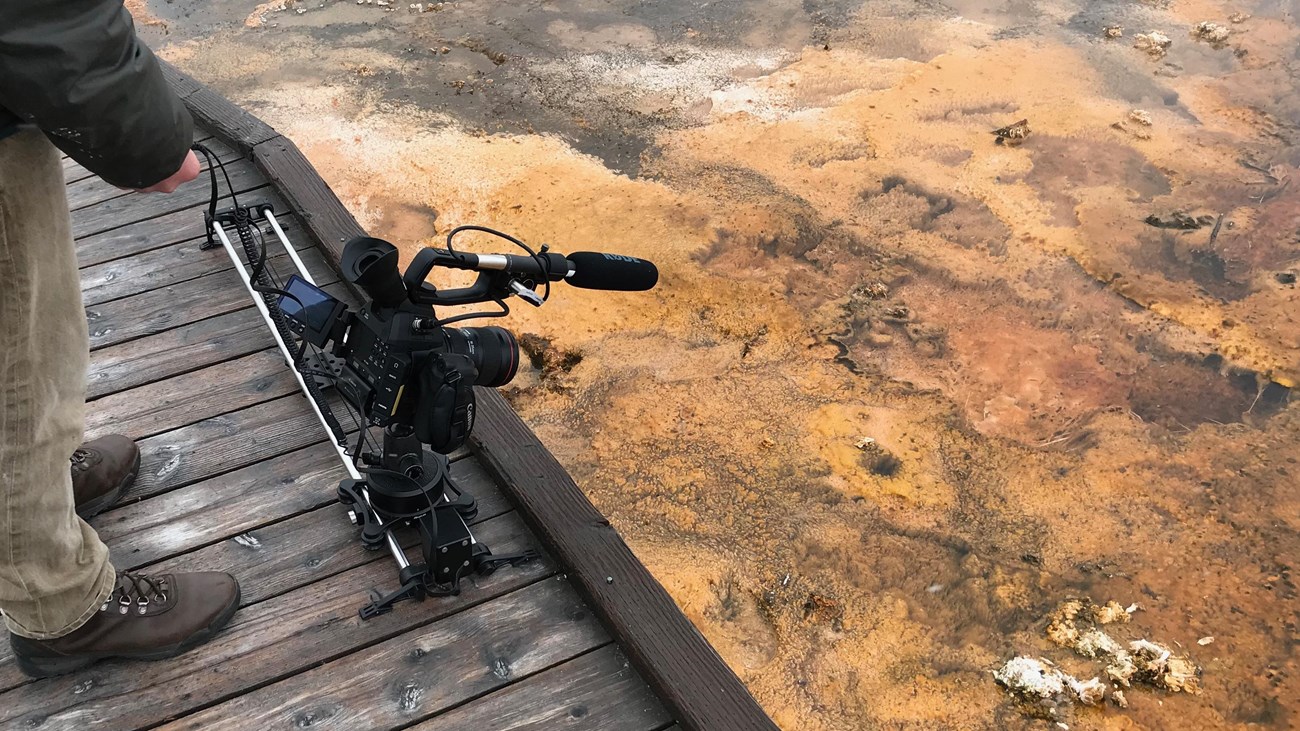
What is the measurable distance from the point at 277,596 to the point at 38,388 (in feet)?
2.27

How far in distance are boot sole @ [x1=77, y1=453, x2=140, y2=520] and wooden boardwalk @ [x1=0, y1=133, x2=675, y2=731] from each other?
20 mm

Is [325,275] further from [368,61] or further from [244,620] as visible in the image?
[368,61]

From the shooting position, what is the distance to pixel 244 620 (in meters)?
2.12

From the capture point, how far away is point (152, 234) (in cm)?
323

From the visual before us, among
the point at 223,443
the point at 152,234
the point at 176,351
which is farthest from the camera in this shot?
the point at 152,234

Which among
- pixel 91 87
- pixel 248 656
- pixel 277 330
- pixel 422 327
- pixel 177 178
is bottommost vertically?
pixel 248 656

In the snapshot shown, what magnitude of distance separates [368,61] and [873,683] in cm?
490

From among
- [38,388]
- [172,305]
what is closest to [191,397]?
[172,305]

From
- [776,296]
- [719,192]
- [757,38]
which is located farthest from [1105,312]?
[757,38]

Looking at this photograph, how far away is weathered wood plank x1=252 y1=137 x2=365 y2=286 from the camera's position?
3.14m

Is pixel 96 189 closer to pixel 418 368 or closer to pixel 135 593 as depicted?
pixel 135 593

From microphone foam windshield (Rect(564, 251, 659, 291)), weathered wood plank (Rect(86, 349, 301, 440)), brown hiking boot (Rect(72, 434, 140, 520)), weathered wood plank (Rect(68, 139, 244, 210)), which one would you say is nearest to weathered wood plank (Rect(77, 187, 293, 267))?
weathered wood plank (Rect(68, 139, 244, 210))

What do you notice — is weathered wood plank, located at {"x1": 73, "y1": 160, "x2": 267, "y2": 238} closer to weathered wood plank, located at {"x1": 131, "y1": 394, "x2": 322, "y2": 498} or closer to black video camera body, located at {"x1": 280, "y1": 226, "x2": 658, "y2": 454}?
weathered wood plank, located at {"x1": 131, "y1": 394, "x2": 322, "y2": 498}

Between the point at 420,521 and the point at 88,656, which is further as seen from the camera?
the point at 420,521
